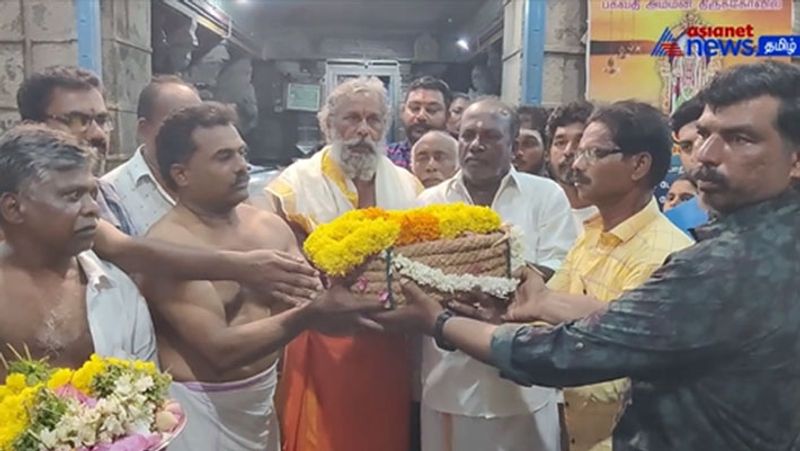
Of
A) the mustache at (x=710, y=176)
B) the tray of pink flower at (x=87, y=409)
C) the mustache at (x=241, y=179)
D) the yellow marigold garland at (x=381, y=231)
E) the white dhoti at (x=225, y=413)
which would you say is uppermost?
the mustache at (x=710, y=176)

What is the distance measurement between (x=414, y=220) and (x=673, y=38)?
10.3 ft

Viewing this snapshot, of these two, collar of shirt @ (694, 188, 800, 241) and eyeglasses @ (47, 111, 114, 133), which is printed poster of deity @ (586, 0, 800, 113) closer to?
eyeglasses @ (47, 111, 114, 133)

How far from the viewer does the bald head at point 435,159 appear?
11.8ft

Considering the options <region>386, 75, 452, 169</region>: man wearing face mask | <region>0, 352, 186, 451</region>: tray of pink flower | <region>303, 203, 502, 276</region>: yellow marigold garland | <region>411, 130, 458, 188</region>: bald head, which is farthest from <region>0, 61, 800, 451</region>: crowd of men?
<region>386, 75, 452, 169</region>: man wearing face mask

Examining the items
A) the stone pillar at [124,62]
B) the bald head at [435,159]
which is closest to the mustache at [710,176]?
the bald head at [435,159]

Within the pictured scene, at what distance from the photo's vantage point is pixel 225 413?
6.90 ft

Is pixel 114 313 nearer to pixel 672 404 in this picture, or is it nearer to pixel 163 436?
pixel 163 436

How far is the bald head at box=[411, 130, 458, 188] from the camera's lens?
359 cm

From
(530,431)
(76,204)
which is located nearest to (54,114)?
(76,204)

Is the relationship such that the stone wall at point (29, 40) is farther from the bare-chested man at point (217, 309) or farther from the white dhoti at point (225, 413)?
the white dhoti at point (225, 413)

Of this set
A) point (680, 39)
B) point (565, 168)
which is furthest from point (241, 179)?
point (680, 39)

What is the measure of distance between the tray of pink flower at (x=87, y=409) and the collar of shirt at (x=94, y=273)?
0.28 m

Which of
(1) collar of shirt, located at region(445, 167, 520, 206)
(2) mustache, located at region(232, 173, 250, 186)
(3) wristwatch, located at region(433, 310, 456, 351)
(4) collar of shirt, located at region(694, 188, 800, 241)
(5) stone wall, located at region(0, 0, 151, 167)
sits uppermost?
(5) stone wall, located at region(0, 0, 151, 167)

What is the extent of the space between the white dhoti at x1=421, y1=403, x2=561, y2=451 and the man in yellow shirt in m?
0.33
